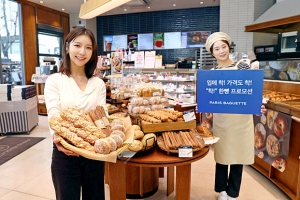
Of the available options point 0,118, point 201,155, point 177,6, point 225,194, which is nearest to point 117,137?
point 201,155

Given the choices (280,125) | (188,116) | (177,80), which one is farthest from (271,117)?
(177,80)

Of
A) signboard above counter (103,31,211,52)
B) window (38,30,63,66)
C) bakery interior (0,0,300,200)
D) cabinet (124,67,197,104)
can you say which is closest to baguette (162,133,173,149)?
bakery interior (0,0,300,200)

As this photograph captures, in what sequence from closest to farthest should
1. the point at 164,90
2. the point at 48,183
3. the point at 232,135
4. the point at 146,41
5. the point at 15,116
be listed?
the point at 232,135, the point at 48,183, the point at 164,90, the point at 15,116, the point at 146,41

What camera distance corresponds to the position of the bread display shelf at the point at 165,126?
1.76 metres

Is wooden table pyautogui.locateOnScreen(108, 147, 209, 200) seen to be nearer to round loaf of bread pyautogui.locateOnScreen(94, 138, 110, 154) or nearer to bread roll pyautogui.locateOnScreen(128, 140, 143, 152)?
bread roll pyautogui.locateOnScreen(128, 140, 143, 152)

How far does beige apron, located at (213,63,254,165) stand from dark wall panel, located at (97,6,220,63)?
22.3 feet

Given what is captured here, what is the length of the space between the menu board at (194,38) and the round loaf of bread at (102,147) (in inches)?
310

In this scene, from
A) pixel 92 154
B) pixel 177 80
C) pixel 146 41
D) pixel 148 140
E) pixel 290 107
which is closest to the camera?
pixel 92 154

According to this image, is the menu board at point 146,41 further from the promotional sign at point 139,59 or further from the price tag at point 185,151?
the price tag at point 185,151

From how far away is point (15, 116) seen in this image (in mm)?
4945

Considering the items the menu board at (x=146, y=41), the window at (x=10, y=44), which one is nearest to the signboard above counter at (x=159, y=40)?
the menu board at (x=146, y=41)

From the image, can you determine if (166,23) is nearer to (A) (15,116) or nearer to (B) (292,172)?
(A) (15,116)

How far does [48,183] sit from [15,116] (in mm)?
2638

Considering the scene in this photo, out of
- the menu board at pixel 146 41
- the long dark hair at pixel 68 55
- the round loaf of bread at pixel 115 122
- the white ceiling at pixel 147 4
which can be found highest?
the white ceiling at pixel 147 4
